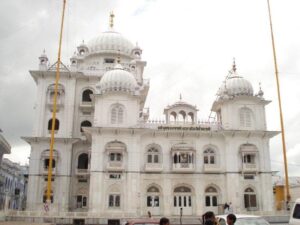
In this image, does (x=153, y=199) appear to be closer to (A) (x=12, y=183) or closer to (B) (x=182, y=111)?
(B) (x=182, y=111)

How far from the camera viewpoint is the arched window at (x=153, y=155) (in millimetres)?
41875

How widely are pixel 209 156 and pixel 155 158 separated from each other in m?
6.07

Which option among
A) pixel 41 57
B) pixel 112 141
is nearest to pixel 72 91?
pixel 41 57

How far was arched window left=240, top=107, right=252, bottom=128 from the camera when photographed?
141 feet

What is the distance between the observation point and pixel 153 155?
4197cm

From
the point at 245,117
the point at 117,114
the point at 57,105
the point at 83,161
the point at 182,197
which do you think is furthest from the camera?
the point at 57,105

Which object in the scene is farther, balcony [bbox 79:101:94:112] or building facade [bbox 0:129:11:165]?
balcony [bbox 79:101:94:112]

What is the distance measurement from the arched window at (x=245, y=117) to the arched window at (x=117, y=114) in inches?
536

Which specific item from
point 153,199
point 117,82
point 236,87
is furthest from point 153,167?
point 236,87

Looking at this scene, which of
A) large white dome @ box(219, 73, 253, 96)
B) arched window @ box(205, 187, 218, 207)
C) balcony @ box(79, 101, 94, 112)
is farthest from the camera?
balcony @ box(79, 101, 94, 112)

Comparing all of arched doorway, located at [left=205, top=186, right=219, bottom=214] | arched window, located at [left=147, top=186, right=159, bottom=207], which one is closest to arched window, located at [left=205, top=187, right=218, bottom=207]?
arched doorway, located at [left=205, top=186, right=219, bottom=214]

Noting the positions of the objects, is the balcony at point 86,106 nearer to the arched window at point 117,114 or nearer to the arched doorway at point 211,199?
the arched window at point 117,114

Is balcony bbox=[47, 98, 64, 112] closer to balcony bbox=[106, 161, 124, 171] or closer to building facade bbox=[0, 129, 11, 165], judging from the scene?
building facade bbox=[0, 129, 11, 165]

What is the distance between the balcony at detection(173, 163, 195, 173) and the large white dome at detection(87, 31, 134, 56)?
19584 millimetres
